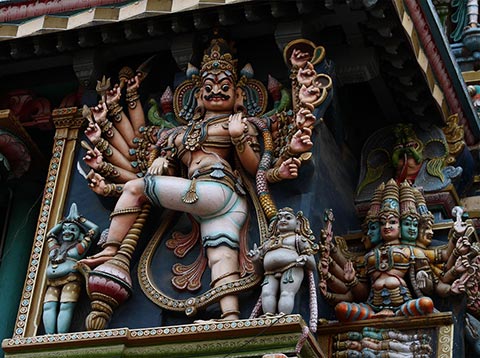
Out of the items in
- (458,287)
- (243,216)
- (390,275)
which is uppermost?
(243,216)

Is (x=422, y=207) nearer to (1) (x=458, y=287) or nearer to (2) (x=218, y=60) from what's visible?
(1) (x=458, y=287)

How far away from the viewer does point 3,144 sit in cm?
1279

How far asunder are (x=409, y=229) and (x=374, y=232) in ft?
1.02

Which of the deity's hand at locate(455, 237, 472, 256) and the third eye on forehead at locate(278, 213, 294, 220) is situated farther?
the deity's hand at locate(455, 237, 472, 256)

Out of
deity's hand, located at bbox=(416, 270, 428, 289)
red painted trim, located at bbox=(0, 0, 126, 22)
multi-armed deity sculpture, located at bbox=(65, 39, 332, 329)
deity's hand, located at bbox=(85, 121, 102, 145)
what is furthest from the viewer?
red painted trim, located at bbox=(0, 0, 126, 22)

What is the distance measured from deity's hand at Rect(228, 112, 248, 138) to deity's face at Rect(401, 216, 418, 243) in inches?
60.6

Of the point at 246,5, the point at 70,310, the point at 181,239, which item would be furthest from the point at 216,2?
the point at 70,310

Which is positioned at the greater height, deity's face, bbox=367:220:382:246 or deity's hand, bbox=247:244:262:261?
deity's face, bbox=367:220:382:246

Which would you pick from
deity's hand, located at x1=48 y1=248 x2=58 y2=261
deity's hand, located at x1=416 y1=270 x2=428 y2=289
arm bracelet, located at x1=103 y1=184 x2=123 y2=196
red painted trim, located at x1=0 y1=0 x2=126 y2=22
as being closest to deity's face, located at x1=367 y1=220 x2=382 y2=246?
deity's hand, located at x1=416 y1=270 x2=428 y2=289

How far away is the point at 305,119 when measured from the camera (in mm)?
11445

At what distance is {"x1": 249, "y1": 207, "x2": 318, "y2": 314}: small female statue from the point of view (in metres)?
→ 10.8

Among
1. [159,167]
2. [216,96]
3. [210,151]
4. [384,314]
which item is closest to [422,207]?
[384,314]

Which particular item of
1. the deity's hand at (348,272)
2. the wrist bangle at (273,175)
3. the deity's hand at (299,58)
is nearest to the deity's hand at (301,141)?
the wrist bangle at (273,175)

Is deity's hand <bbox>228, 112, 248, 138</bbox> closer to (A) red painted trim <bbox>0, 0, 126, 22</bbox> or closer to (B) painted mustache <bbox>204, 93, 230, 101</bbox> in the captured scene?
(B) painted mustache <bbox>204, 93, 230, 101</bbox>
